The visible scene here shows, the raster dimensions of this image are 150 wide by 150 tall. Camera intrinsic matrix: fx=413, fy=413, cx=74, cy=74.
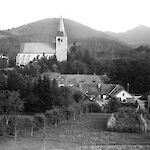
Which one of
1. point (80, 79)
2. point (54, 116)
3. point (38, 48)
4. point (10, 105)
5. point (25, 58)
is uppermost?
point (38, 48)

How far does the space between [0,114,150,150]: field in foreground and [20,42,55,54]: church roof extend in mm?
39757

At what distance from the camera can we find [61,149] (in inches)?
1019

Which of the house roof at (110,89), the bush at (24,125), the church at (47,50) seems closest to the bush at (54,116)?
the bush at (24,125)

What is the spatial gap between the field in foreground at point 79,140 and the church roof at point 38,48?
39757 mm

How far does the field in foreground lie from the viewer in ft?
88.0

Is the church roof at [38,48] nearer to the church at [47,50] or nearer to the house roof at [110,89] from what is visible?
the church at [47,50]

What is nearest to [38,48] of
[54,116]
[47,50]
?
[47,50]

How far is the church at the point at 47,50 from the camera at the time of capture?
2830 inches

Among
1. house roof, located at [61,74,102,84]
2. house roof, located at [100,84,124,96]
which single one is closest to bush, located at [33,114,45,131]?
house roof, located at [100,84,124,96]

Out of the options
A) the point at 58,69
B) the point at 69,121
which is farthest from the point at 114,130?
the point at 58,69

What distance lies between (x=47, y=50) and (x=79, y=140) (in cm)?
4618

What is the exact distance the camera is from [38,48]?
75.6 m

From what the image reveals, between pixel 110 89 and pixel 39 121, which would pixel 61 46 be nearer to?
pixel 110 89

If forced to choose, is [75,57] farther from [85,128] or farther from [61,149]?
[61,149]
